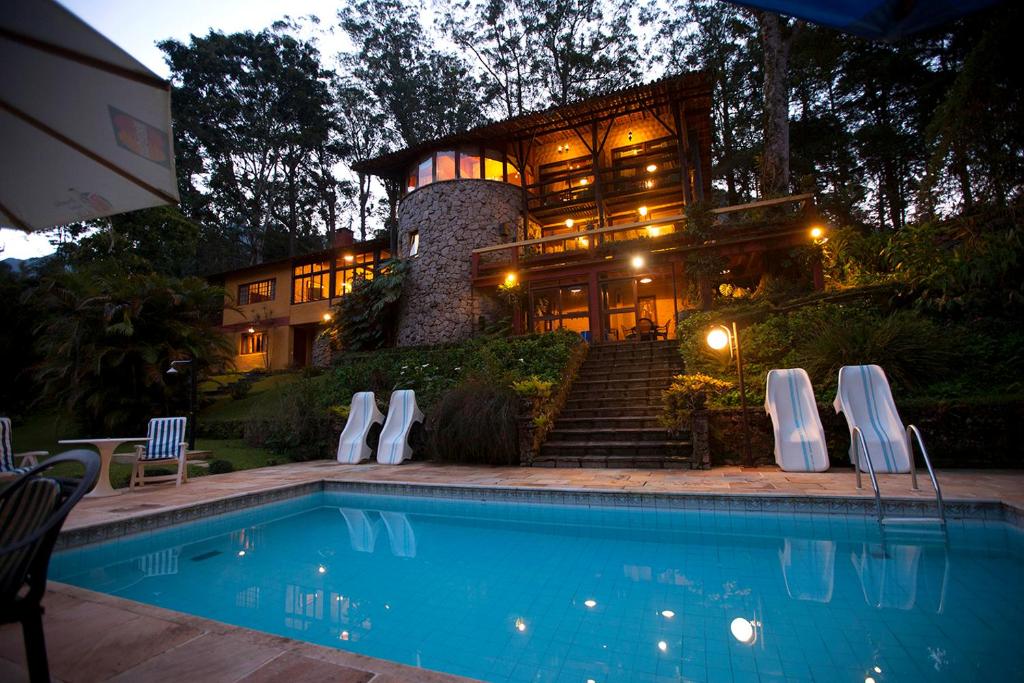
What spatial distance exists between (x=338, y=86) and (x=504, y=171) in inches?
660

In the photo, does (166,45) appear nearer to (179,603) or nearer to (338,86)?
(338,86)

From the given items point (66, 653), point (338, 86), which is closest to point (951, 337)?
point (66, 653)

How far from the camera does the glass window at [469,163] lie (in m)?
16.1

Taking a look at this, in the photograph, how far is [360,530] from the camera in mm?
5020

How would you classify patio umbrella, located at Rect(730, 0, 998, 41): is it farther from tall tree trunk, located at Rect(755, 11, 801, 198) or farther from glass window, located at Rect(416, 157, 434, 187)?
glass window, located at Rect(416, 157, 434, 187)

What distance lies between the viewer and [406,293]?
16078mm

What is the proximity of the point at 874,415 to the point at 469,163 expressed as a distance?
13.7 m

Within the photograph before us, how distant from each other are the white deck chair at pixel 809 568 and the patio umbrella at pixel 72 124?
4365mm

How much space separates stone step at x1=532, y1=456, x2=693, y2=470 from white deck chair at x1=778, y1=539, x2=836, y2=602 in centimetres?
268

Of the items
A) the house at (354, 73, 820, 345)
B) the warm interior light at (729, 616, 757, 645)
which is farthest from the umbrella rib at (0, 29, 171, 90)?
the house at (354, 73, 820, 345)

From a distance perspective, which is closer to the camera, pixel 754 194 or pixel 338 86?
pixel 754 194

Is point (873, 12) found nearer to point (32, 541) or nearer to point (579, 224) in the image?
point (32, 541)

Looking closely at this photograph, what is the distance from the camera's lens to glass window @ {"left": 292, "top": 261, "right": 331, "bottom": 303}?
2117 cm

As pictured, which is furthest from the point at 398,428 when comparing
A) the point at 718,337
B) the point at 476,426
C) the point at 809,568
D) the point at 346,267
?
the point at 346,267
